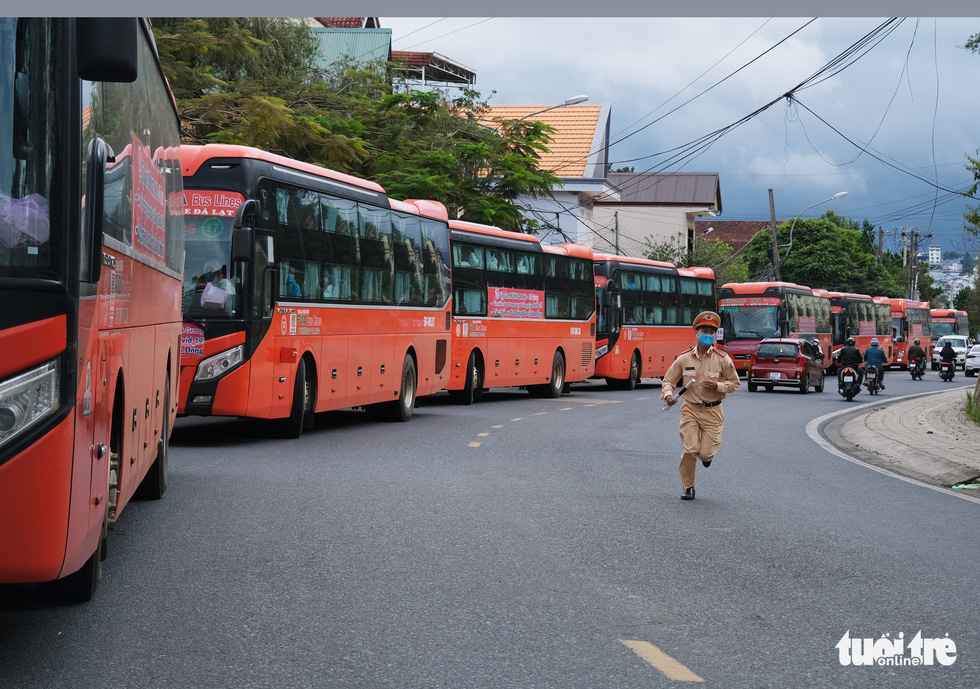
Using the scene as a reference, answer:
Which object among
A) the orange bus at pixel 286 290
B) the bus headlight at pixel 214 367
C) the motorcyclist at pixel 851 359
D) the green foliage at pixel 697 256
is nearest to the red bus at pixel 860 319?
the green foliage at pixel 697 256

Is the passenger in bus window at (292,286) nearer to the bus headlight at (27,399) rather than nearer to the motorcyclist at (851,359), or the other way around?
the bus headlight at (27,399)

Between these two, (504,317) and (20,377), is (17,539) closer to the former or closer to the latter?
(20,377)

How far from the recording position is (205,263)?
49.3 feet

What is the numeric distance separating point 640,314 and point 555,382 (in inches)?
289

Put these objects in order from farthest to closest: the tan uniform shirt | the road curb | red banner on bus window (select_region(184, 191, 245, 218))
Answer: red banner on bus window (select_region(184, 191, 245, 218))
the road curb
the tan uniform shirt

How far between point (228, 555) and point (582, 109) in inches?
1991

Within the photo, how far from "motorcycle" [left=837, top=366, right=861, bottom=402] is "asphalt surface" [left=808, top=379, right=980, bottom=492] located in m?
2.67

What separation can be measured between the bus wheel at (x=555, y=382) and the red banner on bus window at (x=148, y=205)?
831 inches

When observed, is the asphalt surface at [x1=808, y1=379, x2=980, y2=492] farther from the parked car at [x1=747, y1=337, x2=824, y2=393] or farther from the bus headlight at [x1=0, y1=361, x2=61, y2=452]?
the bus headlight at [x1=0, y1=361, x2=61, y2=452]

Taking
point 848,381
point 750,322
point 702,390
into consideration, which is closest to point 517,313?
point 848,381

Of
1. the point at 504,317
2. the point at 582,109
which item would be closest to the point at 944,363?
the point at 582,109

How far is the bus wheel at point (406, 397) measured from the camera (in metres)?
20.6

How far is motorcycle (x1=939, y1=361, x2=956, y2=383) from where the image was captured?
52122mm

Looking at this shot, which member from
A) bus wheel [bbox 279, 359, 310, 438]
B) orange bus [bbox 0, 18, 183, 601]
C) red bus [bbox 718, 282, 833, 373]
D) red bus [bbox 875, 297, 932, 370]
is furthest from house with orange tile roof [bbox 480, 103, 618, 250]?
orange bus [bbox 0, 18, 183, 601]
